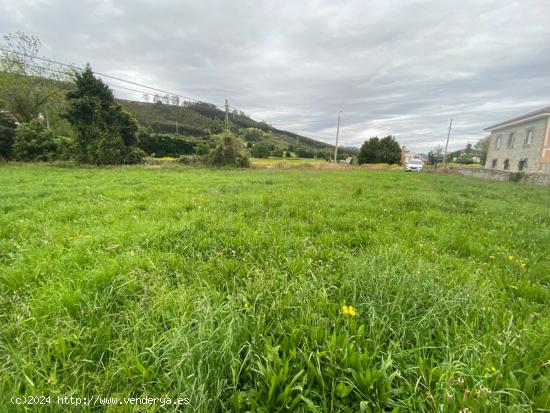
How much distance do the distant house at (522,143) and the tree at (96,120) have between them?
35758 millimetres

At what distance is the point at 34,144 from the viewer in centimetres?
1808

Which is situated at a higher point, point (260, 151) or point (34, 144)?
point (260, 151)

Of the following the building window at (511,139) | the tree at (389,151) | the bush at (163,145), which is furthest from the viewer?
the tree at (389,151)

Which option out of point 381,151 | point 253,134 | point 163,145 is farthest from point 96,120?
point 253,134

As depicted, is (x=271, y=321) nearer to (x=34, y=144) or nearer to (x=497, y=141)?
(x=34, y=144)

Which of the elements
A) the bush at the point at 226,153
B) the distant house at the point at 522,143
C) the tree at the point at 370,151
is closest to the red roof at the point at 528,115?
the distant house at the point at 522,143

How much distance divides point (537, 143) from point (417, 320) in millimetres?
35225

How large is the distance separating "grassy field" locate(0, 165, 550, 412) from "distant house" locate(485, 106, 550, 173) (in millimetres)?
26246

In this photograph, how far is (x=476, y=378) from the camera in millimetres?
1317

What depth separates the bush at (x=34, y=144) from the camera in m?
17.8

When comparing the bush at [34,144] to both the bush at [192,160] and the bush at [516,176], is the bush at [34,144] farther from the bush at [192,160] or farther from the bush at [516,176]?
the bush at [516,176]

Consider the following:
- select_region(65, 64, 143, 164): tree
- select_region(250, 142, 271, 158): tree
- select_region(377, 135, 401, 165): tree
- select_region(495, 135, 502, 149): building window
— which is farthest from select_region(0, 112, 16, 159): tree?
select_region(495, 135, 502, 149): building window

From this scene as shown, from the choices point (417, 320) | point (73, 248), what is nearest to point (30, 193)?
point (73, 248)

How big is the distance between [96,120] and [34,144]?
203 inches
